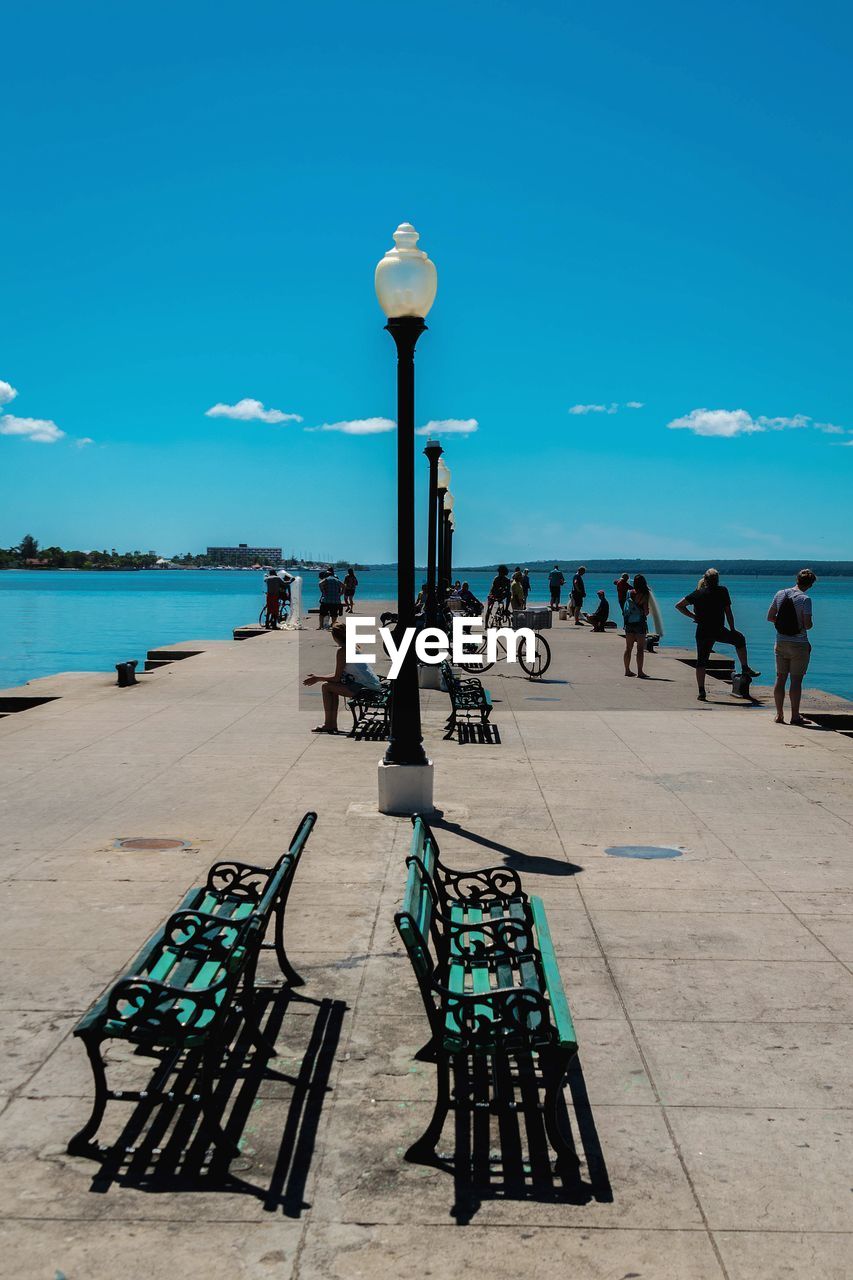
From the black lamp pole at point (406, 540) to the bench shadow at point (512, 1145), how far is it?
4828 mm

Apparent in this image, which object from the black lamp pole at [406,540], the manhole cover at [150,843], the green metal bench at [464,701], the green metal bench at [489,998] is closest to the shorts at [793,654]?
the green metal bench at [464,701]

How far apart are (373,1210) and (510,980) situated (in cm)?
125

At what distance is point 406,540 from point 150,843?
10.5 feet

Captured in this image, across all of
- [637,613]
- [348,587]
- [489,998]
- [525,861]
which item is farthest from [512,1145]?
[348,587]

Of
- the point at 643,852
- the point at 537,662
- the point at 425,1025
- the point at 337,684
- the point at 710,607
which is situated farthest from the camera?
the point at 537,662

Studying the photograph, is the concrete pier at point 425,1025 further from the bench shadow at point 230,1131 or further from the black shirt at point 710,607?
the black shirt at point 710,607

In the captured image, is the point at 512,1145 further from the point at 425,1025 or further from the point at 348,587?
the point at 348,587

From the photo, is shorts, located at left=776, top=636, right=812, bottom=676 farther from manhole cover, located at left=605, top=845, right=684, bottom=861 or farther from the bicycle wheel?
manhole cover, located at left=605, top=845, right=684, bottom=861

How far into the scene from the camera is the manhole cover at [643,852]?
8164mm

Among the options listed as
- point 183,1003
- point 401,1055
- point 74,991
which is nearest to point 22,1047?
point 74,991

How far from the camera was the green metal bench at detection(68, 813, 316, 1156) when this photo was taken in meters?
4.07

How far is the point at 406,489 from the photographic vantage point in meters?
9.62

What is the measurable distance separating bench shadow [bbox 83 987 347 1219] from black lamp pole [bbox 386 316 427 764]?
435 cm

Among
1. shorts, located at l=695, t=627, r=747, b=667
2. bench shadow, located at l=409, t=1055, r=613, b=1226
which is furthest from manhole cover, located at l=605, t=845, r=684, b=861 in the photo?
shorts, located at l=695, t=627, r=747, b=667
